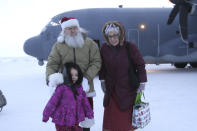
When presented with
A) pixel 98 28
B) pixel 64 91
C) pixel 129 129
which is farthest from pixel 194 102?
pixel 98 28

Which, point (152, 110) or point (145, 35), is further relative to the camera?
point (145, 35)

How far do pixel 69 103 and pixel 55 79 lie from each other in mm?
353

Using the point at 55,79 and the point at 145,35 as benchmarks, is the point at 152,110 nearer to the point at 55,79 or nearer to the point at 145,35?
the point at 55,79

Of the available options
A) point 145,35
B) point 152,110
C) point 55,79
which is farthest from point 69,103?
point 145,35

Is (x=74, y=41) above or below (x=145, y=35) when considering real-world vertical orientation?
above

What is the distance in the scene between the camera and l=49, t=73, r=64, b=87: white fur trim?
3166 mm

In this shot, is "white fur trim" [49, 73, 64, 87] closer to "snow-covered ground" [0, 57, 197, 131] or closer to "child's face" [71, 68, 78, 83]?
"child's face" [71, 68, 78, 83]

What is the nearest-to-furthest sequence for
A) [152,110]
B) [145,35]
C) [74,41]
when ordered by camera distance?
[74,41] < [152,110] < [145,35]

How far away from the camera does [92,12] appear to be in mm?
13781

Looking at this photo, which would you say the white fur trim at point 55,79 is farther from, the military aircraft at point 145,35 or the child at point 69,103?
the military aircraft at point 145,35

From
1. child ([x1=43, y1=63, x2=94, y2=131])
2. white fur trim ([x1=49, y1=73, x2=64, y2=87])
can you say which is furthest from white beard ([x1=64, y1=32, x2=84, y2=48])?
white fur trim ([x1=49, y1=73, x2=64, y2=87])

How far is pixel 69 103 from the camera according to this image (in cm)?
318

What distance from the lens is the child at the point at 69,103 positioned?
314 centimetres

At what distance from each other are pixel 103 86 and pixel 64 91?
0.77m
